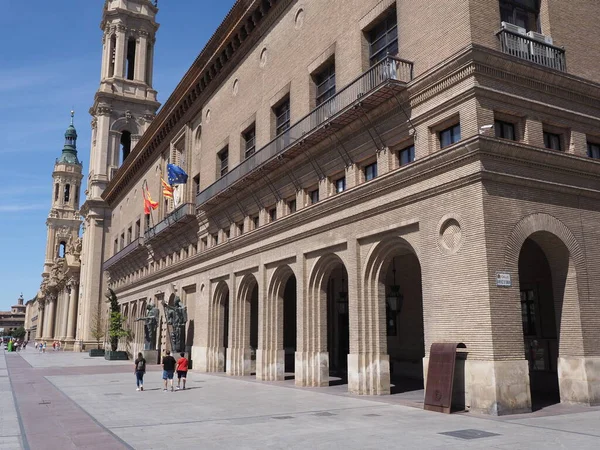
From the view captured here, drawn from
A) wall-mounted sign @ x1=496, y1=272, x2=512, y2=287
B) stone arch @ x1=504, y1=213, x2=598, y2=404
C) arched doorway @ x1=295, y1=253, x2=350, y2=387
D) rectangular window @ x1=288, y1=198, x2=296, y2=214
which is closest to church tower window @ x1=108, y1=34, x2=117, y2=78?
rectangular window @ x1=288, y1=198, x2=296, y2=214

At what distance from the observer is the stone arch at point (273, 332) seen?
85.7 ft

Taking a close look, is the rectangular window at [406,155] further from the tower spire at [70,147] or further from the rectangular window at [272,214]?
the tower spire at [70,147]

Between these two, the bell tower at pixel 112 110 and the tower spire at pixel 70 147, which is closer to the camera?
the bell tower at pixel 112 110

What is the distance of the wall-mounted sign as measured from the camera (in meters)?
14.9

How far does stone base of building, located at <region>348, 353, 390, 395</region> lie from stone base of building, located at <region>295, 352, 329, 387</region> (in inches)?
124

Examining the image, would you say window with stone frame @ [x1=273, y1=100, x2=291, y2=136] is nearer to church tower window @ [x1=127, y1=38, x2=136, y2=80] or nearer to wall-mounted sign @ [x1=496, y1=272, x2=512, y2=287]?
wall-mounted sign @ [x1=496, y1=272, x2=512, y2=287]

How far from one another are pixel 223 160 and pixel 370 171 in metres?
15.6

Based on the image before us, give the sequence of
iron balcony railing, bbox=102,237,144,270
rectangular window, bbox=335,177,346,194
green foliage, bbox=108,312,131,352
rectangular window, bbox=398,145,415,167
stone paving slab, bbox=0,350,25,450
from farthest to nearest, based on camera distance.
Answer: green foliage, bbox=108,312,131,352 → iron balcony railing, bbox=102,237,144,270 → rectangular window, bbox=335,177,346,194 → rectangular window, bbox=398,145,415,167 → stone paving slab, bbox=0,350,25,450

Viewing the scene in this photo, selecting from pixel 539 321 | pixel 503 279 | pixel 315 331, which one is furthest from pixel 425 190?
pixel 315 331

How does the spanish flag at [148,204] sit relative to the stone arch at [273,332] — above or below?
above

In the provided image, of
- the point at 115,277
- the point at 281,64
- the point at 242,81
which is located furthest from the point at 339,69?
the point at 115,277

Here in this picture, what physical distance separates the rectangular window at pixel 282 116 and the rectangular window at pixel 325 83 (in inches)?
97.9

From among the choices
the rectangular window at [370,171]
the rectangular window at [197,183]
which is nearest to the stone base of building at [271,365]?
the rectangular window at [370,171]

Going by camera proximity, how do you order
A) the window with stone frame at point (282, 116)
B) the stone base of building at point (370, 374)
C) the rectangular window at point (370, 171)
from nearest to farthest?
the stone base of building at point (370, 374) < the rectangular window at point (370, 171) < the window with stone frame at point (282, 116)
